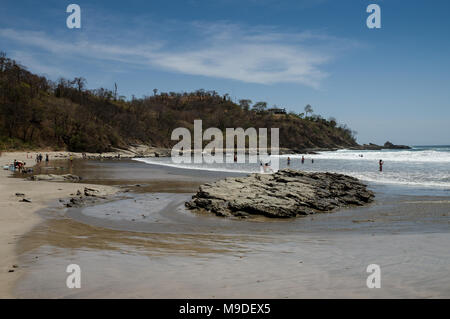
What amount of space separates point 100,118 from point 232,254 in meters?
113

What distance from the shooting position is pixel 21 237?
28.1 feet

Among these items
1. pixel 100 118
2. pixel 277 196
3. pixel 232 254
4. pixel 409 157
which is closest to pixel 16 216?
pixel 232 254

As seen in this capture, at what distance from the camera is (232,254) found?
24.4 feet

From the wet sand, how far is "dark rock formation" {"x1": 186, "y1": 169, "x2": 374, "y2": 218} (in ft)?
2.37

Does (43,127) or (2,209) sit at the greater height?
(43,127)

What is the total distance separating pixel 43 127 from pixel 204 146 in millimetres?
61129

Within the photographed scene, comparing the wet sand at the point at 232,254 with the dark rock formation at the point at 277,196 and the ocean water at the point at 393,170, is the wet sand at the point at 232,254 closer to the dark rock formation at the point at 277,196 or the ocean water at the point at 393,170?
the dark rock formation at the point at 277,196

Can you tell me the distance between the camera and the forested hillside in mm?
79812

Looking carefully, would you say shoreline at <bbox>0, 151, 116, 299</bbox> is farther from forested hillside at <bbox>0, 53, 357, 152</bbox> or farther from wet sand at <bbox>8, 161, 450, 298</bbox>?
forested hillside at <bbox>0, 53, 357, 152</bbox>

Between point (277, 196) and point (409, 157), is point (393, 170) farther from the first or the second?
point (409, 157)

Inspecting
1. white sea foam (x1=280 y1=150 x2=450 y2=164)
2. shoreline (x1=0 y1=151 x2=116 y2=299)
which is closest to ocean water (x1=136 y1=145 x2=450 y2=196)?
white sea foam (x1=280 y1=150 x2=450 y2=164)

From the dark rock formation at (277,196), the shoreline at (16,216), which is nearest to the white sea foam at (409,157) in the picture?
the dark rock formation at (277,196)
